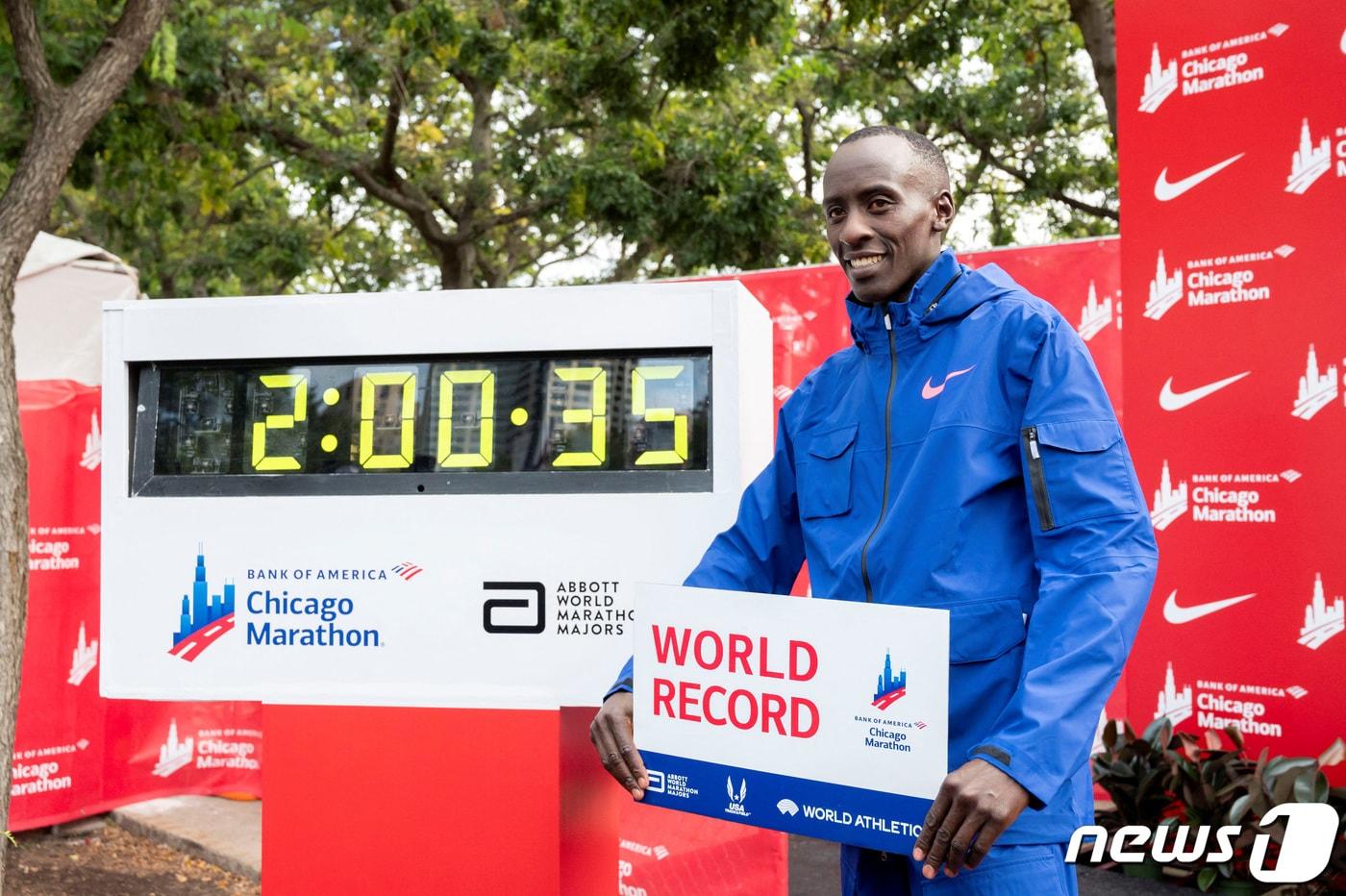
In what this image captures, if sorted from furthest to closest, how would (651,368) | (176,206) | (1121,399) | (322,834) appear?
(176,206)
(1121,399)
(322,834)
(651,368)

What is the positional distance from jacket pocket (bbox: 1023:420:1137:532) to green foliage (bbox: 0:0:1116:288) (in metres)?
6.10

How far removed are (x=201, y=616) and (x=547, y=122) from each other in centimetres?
1198

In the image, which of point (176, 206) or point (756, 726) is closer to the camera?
point (756, 726)

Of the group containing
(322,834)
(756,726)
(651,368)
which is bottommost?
(322,834)

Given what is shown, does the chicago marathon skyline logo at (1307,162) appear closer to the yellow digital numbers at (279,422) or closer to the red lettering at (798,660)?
the red lettering at (798,660)

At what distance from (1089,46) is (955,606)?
6326 millimetres

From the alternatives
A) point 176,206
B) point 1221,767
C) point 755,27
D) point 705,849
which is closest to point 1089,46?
point 755,27

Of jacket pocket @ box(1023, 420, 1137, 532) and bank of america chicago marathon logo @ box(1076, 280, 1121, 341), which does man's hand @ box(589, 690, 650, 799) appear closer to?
jacket pocket @ box(1023, 420, 1137, 532)

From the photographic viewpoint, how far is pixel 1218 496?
498 cm

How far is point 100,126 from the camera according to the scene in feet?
27.8

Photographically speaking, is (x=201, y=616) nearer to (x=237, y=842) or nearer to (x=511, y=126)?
(x=237, y=842)

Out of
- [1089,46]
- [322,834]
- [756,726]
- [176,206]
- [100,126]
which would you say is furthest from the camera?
[176,206]

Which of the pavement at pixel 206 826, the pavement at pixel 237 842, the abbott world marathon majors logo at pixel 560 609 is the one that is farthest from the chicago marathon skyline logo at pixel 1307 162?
the pavement at pixel 206 826

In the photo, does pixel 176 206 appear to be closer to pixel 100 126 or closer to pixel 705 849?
pixel 100 126
